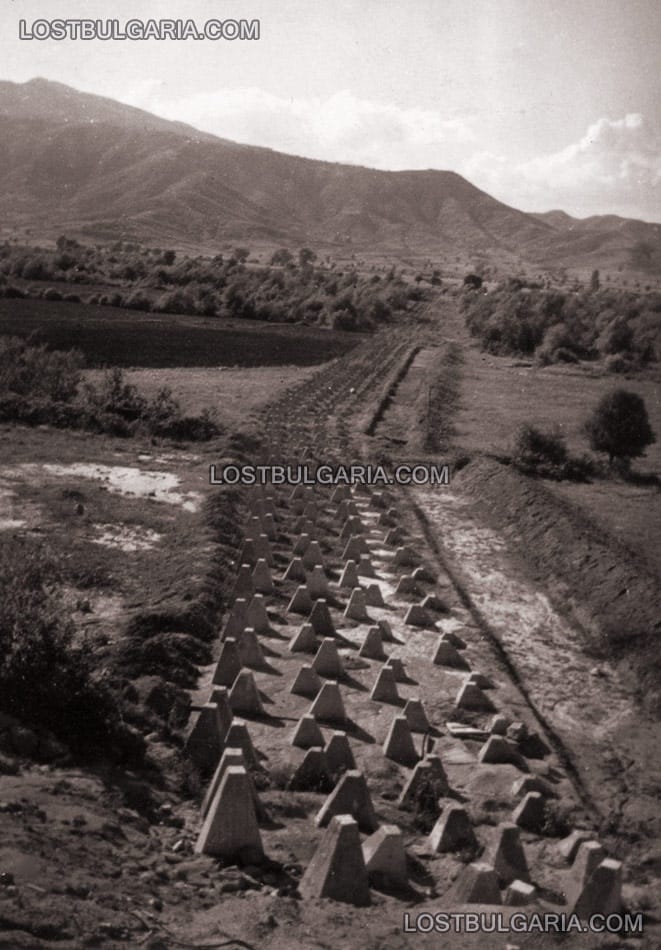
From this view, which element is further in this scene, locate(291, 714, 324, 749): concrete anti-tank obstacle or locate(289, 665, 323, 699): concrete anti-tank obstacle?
locate(289, 665, 323, 699): concrete anti-tank obstacle

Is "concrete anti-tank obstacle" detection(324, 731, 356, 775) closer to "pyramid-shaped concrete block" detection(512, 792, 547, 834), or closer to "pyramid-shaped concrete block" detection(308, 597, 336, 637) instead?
"pyramid-shaped concrete block" detection(512, 792, 547, 834)

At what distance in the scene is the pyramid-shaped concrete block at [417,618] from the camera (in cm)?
1445

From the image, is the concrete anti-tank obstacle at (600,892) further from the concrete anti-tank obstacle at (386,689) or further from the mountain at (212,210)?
the mountain at (212,210)

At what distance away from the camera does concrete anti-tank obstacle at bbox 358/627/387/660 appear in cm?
1305

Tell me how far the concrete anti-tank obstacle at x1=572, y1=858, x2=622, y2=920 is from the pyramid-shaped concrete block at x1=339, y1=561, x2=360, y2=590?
838 cm

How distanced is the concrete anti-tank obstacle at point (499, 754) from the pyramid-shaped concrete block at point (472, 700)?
4.26ft

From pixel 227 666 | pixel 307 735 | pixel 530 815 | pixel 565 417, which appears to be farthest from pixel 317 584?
pixel 565 417

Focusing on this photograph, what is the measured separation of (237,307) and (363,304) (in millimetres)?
9478

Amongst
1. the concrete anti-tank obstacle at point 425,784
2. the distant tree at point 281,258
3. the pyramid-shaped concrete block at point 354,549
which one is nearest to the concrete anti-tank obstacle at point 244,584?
the pyramid-shaped concrete block at point 354,549

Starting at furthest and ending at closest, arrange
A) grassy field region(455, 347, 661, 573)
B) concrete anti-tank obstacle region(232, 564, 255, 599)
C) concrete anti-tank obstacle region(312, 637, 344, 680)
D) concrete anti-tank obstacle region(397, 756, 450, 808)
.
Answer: grassy field region(455, 347, 661, 573), concrete anti-tank obstacle region(232, 564, 255, 599), concrete anti-tank obstacle region(312, 637, 344, 680), concrete anti-tank obstacle region(397, 756, 450, 808)

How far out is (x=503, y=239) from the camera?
183 meters

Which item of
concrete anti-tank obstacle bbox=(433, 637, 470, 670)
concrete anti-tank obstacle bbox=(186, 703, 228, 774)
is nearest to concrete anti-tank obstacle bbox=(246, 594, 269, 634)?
concrete anti-tank obstacle bbox=(433, 637, 470, 670)

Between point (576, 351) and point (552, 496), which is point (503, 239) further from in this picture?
point (552, 496)

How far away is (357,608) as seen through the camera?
14500 mm
